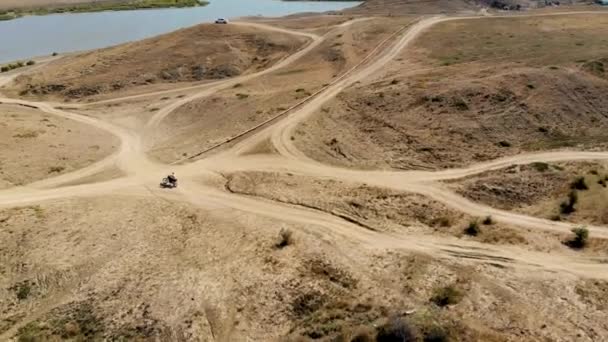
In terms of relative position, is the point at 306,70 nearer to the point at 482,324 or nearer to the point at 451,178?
the point at 451,178

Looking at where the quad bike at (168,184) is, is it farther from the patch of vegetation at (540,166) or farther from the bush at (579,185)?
the bush at (579,185)

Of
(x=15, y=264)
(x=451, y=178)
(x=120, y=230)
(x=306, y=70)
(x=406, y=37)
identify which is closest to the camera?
(x=15, y=264)

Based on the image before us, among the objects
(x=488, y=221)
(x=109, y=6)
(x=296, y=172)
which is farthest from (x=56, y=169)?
(x=109, y=6)

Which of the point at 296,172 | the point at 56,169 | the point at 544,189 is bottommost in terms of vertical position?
the point at 544,189

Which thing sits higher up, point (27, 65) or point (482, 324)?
point (27, 65)

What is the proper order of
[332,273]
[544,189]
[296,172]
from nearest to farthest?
[332,273] → [544,189] → [296,172]

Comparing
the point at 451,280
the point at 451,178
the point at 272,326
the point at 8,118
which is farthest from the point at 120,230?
the point at 8,118

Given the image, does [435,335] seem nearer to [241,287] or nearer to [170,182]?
[241,287]
